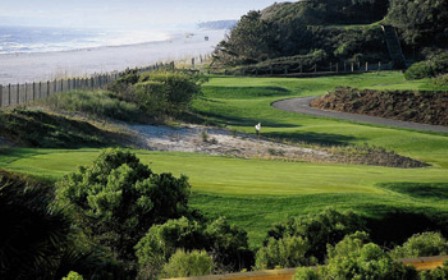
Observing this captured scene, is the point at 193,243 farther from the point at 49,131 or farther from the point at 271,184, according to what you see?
the point at 49,131

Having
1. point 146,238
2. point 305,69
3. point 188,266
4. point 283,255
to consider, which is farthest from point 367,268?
point 305,69

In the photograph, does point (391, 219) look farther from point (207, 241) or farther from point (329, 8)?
point (329, 8)

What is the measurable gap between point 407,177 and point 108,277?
15016 millimetres

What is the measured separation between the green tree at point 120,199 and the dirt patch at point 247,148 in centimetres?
1760

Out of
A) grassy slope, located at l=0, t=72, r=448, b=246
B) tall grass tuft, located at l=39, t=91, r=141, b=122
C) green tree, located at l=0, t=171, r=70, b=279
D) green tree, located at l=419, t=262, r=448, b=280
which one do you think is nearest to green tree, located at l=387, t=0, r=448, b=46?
tall grass tuft, located at l=39, t=91, r=141, b=122

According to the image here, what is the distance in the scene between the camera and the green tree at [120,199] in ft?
39.8

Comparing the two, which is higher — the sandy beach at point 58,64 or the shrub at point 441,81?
the sandy beach at point 58,64

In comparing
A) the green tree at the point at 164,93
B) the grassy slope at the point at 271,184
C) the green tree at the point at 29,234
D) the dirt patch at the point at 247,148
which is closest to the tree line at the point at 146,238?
the green tree at the point at 29,234

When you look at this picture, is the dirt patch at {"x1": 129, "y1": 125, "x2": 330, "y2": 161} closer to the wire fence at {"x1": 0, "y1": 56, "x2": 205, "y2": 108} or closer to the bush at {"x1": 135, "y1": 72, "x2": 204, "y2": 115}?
the bush at {"x1": 135, "y1": 72, "x2": 204, "y2": 115}

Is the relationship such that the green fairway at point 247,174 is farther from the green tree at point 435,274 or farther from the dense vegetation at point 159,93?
the dense vegetation at point 159,93

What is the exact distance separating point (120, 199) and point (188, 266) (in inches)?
112

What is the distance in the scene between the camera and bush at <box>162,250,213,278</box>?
31.8 ft

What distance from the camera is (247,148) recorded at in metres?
34.8

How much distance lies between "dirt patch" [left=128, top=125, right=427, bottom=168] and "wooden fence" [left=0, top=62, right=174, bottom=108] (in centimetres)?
569
